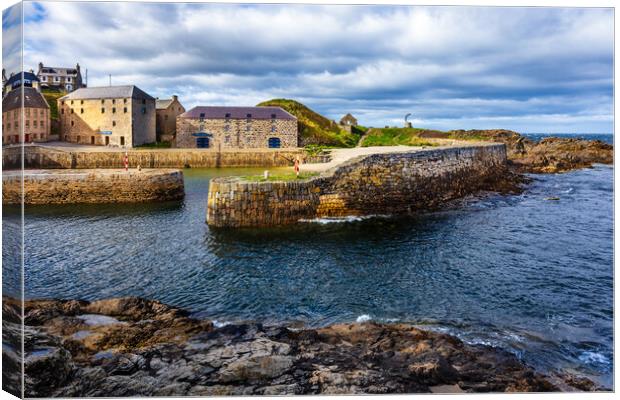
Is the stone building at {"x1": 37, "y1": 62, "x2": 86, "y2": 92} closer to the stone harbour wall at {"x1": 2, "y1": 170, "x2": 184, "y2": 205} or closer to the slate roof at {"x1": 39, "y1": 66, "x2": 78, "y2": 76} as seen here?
the slate roof at {"x1": 39, "y1": 66, "x2": 78, "y2": 76}

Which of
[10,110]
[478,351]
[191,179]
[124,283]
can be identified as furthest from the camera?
[191,179]

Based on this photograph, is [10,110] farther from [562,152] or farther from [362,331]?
[562,152]

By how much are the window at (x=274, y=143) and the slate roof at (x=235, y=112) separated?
217cm

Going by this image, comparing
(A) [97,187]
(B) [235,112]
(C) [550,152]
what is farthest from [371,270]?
(C) [550,152]

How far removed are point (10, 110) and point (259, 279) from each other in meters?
6.44

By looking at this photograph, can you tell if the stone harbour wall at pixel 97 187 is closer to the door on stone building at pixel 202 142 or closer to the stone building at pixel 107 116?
the stone building at pixel 107 116

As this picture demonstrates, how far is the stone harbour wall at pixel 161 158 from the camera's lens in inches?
1368

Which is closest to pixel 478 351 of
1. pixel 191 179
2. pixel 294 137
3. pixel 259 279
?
pixel 259 279

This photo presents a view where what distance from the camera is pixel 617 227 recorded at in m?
7.80

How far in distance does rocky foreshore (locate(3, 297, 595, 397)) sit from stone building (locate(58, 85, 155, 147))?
1413 inches

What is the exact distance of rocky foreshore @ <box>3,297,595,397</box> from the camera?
243 inches

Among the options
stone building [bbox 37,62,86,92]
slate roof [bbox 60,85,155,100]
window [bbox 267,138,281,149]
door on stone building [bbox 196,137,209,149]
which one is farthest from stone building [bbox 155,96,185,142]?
stone building [bbox 37,62,86,92]

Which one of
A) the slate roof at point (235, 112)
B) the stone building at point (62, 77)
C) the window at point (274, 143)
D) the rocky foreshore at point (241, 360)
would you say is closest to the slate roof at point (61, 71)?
the stone building at point (62, 77)

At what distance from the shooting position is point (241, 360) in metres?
6.86
